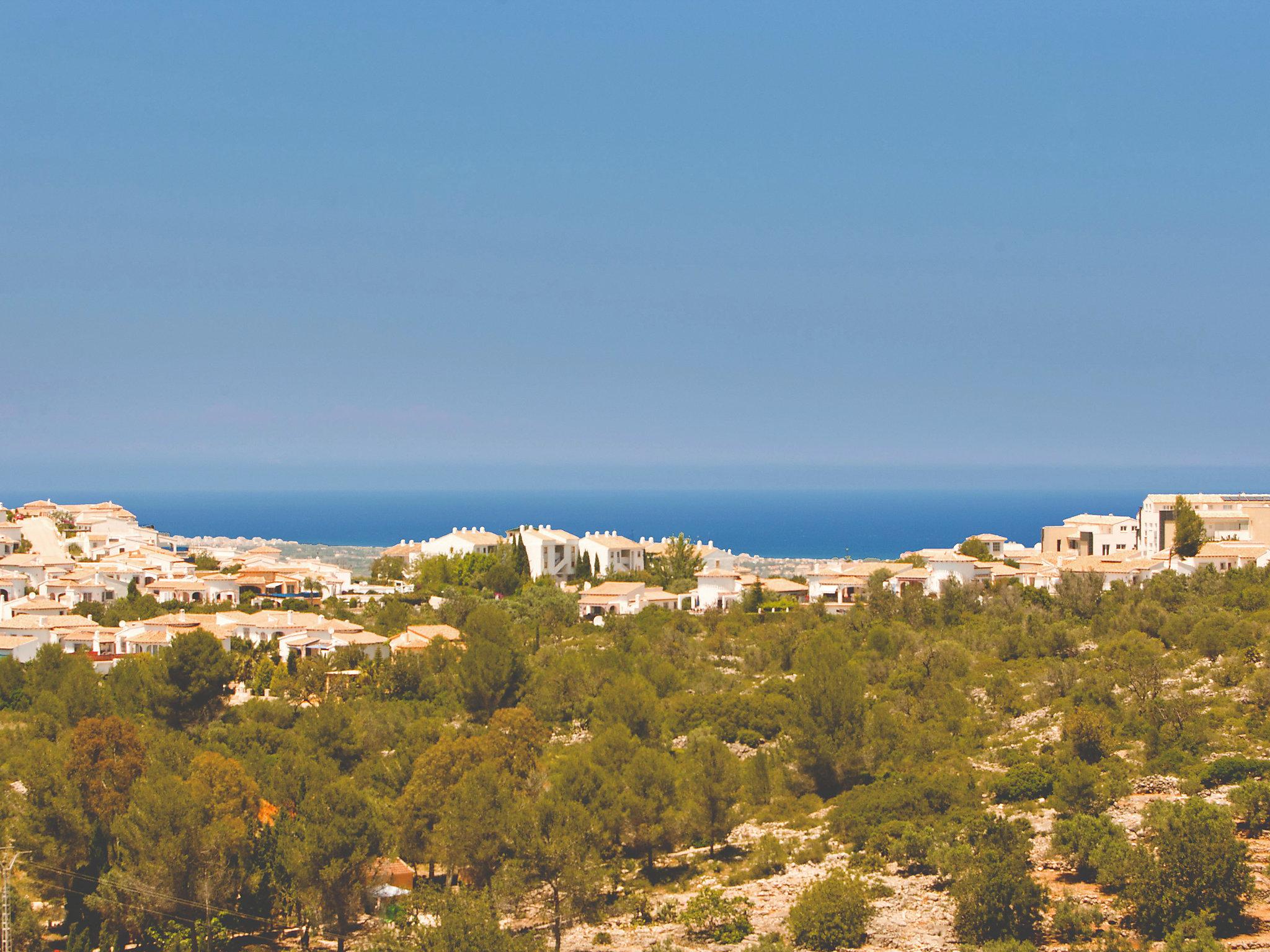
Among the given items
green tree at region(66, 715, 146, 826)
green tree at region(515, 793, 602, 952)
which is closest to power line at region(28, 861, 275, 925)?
green tree at region(66, 715, 146, 826)

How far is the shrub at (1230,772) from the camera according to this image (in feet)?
69.7

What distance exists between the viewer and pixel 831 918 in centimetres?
1623

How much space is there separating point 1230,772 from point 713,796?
30.6 ft

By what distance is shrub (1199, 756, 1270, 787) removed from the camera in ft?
69.7

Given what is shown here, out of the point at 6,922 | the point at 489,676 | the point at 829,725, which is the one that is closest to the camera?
the point at 6,922

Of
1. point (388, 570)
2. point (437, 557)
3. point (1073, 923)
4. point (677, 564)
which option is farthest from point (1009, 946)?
point (388, 570)

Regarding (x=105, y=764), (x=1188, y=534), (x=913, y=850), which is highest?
(x=1188, y=534)

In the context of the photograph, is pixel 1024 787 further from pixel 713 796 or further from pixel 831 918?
pixel 831 918

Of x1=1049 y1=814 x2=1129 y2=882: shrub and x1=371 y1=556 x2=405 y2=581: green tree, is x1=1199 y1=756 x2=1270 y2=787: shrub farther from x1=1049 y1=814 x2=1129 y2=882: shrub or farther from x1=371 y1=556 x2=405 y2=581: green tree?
x1=371 y1=556 x2=405 y2=581: green tree

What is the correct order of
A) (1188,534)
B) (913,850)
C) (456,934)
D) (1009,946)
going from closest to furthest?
(456,934), (1009,946), (913,850), (1188,534)

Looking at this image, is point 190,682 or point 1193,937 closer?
point 1193,937

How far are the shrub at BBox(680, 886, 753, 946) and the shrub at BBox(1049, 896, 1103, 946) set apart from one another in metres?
4.28

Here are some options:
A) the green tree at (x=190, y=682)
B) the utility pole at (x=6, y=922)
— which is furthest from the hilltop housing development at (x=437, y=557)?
the utility pole at (x=6, y=922)

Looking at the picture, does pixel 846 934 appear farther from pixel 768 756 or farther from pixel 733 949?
pixel 768 756
